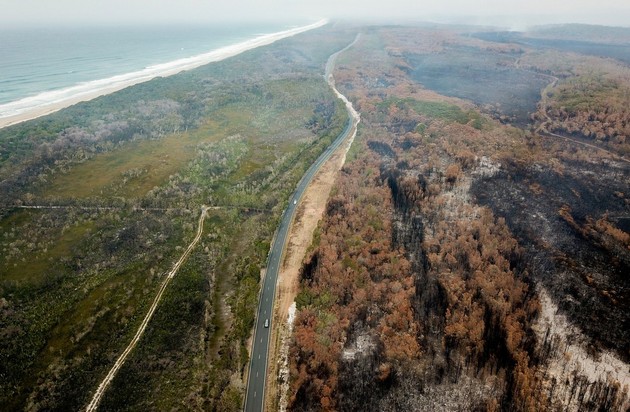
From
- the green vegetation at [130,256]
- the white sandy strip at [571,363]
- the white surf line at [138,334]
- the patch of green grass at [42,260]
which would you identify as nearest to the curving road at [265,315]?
the green vegetation at [130,256]

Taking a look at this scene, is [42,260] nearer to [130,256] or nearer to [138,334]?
[130,256]

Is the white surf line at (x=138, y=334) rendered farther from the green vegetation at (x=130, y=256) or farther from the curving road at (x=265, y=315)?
the curving road at (x=265, y=315)

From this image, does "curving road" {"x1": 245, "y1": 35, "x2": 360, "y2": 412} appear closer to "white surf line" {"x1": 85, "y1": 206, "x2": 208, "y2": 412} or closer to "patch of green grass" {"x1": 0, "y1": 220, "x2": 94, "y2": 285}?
"white surf line" {"x1": 85, "y1": 206, "x2": 208, "y2": 412}

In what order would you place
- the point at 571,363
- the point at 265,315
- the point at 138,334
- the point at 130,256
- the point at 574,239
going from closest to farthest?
the point at 571,363
the point at 138,334
the point at 265,315
the point at 130,256
the point at 574,239

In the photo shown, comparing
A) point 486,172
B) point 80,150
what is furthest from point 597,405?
point 80,150

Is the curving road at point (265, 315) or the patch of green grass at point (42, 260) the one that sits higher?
the patch of green grass at point (42, 260)

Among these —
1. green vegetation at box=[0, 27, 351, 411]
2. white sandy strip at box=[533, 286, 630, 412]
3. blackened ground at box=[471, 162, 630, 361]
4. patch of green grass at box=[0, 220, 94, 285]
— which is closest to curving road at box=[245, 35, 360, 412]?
green vegetation at box=[0, 27, 351, 411]

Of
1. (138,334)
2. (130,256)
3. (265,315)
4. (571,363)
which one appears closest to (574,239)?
(571,363)

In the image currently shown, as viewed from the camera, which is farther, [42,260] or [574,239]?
[574,239]

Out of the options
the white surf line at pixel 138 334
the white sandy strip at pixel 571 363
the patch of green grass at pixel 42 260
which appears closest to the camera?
the white surf line at pixel 138 334
